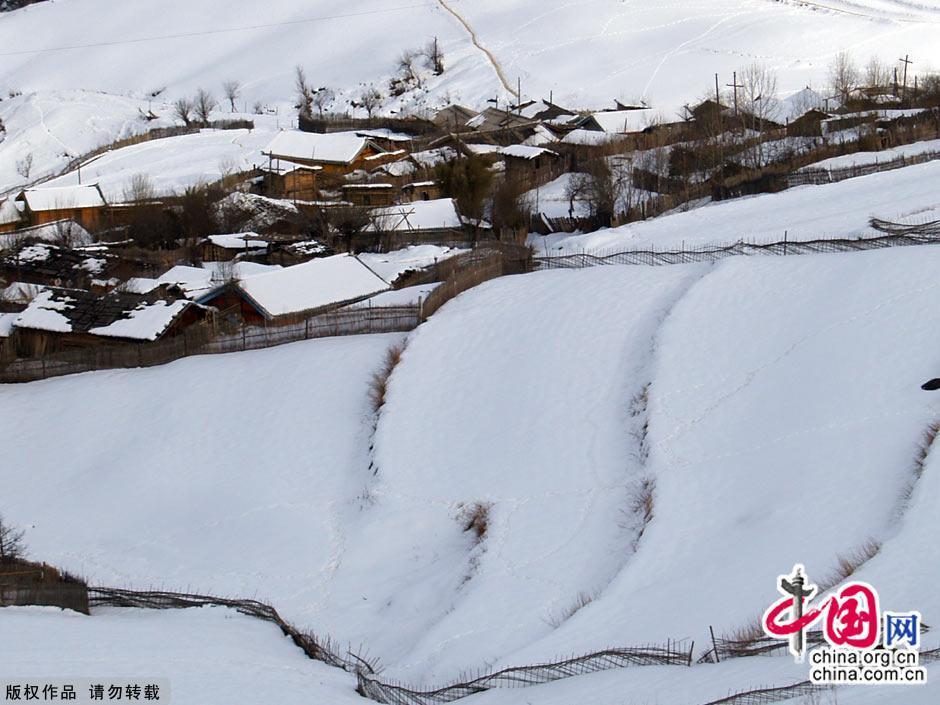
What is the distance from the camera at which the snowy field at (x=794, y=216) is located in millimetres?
29953

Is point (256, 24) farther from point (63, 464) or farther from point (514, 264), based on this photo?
point (63, 464)

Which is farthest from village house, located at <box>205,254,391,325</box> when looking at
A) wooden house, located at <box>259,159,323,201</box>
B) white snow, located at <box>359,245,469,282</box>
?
wooden house, located at <box>259,159,323,201</box>

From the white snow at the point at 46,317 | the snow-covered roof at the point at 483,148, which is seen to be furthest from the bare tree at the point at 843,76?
the white snow at the point at 46,317

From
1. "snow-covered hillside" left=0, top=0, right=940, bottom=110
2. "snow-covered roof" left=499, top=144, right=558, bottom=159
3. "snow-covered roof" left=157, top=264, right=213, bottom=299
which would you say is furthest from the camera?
"snow-covered hillside" left=0, top=0, right=940, bottom=110

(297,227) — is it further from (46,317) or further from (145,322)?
(145,322)

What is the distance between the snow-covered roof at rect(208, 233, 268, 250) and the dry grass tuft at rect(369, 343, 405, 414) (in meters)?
14.9

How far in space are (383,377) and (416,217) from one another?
57.7 feet

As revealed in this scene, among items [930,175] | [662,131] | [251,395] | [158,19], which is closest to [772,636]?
[251,395]

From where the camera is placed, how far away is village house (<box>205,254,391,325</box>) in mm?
28641

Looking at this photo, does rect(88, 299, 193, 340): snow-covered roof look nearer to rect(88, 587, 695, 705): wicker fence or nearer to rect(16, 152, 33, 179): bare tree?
rect(88, 587, 695, 705): wicker fence

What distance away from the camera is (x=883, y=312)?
72.7 feet

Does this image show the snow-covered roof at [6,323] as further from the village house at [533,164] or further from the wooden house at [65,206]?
the village house at [533,164]

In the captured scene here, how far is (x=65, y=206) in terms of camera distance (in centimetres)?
4756

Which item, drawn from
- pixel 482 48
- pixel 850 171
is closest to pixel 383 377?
pixel 850 171
